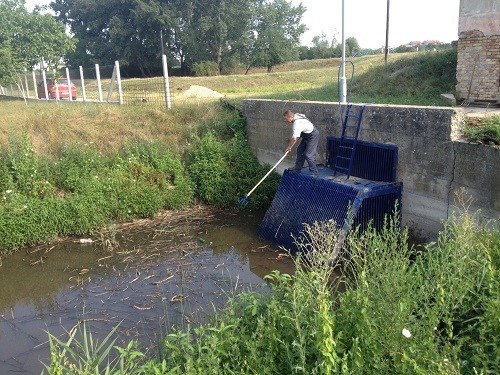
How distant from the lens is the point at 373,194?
7.23m

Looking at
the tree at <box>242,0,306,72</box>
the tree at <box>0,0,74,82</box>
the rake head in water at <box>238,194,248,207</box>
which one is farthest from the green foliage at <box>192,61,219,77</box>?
the rake head in water at <box>238,194,248,207</box>

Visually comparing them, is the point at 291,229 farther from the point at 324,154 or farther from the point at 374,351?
the point at 374,351

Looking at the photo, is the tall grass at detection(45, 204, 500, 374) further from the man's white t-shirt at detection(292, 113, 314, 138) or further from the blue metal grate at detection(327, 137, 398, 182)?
the man's white t-shirt at detection(292, 113, 314, 138)

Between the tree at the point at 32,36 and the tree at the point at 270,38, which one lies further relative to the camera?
the tree at the point at 270,38

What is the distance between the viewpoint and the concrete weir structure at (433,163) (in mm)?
6227

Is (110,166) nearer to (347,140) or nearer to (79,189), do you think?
(79,189)

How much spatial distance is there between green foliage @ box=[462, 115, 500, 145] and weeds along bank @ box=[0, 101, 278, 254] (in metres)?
4.77

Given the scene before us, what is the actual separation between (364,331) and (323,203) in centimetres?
455

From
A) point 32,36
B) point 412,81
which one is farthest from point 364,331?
point 32,36

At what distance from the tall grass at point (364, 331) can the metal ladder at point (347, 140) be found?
13.7 feet

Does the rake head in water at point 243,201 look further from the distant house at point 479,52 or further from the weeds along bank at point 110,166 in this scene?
the distant house at point 479,52

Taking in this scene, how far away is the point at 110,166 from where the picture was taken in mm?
10156

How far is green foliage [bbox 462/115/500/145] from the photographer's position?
20.2 feet

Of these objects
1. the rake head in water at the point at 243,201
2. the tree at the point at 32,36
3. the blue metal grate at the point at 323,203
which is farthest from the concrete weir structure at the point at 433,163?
the tree at the point at 32,36
